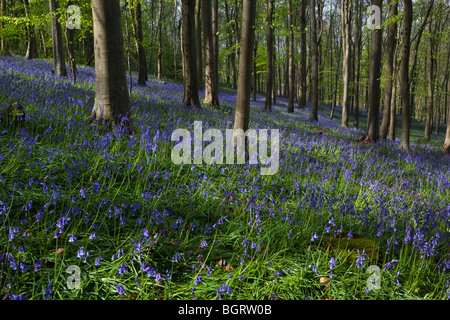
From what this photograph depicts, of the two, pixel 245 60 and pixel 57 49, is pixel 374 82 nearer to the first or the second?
pixel 245 60

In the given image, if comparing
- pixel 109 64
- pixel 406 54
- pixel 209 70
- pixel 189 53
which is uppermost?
pixel 189 53

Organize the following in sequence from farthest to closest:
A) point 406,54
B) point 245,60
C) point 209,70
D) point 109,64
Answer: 1. point 209,70
2. point 406,54
3. point 245,60
4. point 109,64

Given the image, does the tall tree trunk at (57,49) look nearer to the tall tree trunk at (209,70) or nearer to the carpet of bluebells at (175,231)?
the tall tree trunk at (209,70)

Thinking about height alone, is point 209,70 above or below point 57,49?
below

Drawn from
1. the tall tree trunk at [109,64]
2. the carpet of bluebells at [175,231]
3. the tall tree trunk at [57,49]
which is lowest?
the carpet of bluebells at [175,231]

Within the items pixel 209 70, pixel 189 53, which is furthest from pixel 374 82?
pixel 189 53

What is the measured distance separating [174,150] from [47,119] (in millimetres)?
2107

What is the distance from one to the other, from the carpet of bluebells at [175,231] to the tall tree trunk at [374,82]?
615 centimetres

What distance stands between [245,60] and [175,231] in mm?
3623

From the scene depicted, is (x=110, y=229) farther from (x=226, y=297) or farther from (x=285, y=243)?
(x=285, y=243)

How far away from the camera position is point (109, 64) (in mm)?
4953

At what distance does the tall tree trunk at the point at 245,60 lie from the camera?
5160mm

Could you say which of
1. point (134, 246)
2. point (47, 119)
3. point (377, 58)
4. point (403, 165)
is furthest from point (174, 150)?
point (377, 58)

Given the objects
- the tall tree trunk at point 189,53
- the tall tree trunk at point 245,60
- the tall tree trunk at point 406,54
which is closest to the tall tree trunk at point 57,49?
the tall tree trunk at point 189,53
